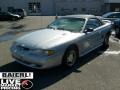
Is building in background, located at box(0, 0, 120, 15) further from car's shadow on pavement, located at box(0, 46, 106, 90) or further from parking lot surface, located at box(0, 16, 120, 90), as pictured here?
car's shadow on pavement, located at box(0, 46, 106, 90)

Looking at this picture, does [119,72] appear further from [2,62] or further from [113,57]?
[2,62]

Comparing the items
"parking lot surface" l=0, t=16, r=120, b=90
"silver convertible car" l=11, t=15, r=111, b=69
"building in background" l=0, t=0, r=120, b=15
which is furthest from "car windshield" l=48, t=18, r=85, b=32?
"building in background" l=0, t=0, r=120, b=15

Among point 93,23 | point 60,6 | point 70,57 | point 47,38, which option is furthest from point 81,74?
point 60,6

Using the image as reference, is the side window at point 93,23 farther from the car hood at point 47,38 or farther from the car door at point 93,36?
the car hood at point 47,38

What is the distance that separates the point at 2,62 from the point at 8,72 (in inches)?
42.7

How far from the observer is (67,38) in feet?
21.6

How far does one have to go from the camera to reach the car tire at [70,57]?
6443 millimetres

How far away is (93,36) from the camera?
7789mm

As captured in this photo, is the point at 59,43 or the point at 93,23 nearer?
the point at 59,43

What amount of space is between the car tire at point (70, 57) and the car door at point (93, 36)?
25.9 inches

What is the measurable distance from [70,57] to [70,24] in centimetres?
136

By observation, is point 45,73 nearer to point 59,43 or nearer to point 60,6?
point 59,43

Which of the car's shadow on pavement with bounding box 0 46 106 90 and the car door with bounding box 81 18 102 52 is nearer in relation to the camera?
the car's shadow on pavement with bounding box 0 46 106 90

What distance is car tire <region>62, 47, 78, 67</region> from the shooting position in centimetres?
644
